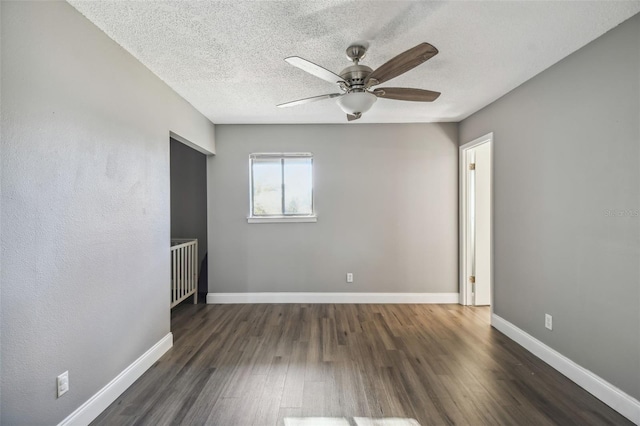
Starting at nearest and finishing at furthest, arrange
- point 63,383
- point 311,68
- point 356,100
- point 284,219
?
1. point 63,383
2. point 311,68
3. point 356,100
4. point 284,219

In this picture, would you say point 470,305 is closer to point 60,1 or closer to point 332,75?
point 332,75

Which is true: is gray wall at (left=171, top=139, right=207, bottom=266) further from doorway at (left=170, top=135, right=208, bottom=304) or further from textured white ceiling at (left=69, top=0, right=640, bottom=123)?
textured white ceiling at (left=69, top=0, right=640, bottom=123)

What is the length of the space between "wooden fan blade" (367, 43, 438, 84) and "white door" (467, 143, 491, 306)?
240 centimetres

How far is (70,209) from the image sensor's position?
1.51m

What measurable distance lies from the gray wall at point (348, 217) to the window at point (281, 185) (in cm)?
12

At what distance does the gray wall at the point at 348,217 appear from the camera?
373 cm

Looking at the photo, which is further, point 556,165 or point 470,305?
point 470,305

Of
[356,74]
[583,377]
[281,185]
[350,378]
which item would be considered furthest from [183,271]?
[583,377]

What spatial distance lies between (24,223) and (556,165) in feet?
11.5

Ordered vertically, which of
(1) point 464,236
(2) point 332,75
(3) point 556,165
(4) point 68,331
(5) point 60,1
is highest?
(5) point 60,1

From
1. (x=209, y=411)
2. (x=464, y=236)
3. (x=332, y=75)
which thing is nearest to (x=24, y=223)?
(x=209, y=411)

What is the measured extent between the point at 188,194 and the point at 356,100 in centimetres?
330

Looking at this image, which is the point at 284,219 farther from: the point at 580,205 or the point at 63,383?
the point at 580,205

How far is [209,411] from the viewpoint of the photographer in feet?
5.66
